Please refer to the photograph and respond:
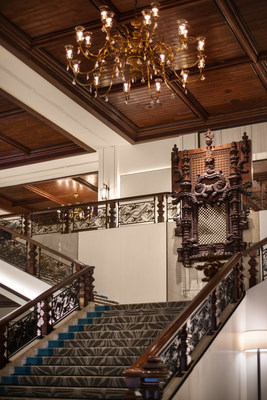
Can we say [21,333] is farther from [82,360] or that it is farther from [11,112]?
[11,112]

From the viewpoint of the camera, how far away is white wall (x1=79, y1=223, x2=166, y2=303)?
1252 cm

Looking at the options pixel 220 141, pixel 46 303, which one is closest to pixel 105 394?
pixel 46 303

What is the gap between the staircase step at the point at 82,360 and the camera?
800 centimetres

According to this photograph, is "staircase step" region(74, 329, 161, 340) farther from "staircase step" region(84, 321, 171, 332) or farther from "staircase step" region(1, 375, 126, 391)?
"staircase step" region(1, 375, 126, 391)

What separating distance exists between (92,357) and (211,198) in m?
5.06

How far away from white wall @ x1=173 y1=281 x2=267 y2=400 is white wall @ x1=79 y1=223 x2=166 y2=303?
356 centimetres

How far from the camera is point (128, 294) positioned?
12633mm

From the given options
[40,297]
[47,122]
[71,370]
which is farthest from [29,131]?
[71,370]

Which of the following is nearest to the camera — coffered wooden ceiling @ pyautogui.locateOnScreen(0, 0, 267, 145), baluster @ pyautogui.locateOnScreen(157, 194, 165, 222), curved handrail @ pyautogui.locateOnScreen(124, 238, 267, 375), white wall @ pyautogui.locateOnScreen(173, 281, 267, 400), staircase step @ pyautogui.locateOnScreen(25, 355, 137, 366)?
curved handrail @ pyautogui.locateOnScreen(124, 238, 267, 375)

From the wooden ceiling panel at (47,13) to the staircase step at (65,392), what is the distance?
5.69 m

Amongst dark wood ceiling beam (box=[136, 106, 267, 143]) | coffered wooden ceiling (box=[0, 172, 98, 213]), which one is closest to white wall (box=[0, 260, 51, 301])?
dark wood ceiling beam (box=[136, 106, 267, 143])

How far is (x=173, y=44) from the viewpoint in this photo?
36.4ft

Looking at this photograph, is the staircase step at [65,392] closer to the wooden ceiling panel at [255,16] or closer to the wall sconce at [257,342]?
the wall sconce at [257,342]

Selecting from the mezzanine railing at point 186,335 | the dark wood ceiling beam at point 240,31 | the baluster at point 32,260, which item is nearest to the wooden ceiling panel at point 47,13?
the dark wood ceiling beam at point 240,31
